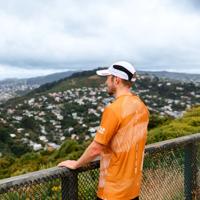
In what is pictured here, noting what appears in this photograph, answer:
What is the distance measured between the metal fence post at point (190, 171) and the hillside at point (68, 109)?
4130 cm

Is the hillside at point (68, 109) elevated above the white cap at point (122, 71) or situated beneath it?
situated beneath

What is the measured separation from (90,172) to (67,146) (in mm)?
18483

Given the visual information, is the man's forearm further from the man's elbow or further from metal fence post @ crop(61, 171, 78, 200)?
metal fence post @ crop(61, 171, 78, 200)

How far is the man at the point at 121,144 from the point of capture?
414 centimetres

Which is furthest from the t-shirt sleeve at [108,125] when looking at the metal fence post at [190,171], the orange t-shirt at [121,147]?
the metal fence post at [190,171]

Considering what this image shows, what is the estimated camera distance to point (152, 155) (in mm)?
5523

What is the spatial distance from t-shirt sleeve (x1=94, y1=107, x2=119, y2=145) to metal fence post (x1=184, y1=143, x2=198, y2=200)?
224cm

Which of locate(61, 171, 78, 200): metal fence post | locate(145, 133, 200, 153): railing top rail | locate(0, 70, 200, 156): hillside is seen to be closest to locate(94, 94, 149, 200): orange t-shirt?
locate(61, 171, 78, 200): metal fence post

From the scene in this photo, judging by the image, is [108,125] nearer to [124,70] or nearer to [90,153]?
[90,153]

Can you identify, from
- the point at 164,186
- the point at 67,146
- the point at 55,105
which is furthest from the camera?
the point at 55,105

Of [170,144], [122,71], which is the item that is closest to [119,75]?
[122,71]

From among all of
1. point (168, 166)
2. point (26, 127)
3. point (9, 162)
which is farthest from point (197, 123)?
point (26, 127)

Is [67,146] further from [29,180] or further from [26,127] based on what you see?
[26,127]

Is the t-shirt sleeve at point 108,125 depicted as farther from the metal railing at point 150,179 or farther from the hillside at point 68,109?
the hillside at point 68,109
